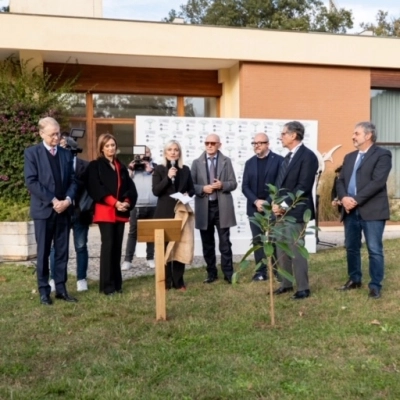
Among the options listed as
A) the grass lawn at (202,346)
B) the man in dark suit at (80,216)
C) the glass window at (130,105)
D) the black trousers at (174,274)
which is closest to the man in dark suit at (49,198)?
the man in dark suit at (80,216)

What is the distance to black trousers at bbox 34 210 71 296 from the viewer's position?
261 inches

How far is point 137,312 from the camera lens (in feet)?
20.3

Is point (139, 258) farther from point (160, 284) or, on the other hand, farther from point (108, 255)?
point (160, 284)

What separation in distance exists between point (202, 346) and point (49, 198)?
2.52m

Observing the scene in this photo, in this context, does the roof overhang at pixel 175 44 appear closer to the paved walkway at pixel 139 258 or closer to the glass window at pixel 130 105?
the glass window at pixel 130 105

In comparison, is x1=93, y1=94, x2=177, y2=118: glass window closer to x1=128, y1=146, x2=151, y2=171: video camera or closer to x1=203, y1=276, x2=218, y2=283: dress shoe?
x1=128, y1=146, x2=151, y2=171: video camera

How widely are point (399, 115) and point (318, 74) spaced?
3.23 metres

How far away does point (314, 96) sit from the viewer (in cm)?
1587

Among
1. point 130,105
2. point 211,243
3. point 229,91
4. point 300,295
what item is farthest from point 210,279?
point 229,91

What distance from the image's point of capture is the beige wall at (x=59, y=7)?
1742 centimetres

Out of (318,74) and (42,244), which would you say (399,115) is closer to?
(318,74)

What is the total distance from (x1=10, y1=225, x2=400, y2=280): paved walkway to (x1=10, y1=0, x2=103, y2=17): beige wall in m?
8.06

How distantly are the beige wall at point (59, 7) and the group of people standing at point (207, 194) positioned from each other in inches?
447

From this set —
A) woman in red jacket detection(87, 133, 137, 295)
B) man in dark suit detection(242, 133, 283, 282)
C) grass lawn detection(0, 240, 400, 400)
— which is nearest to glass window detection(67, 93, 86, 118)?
man in dark suit detection(242, 133, 283, 282)
